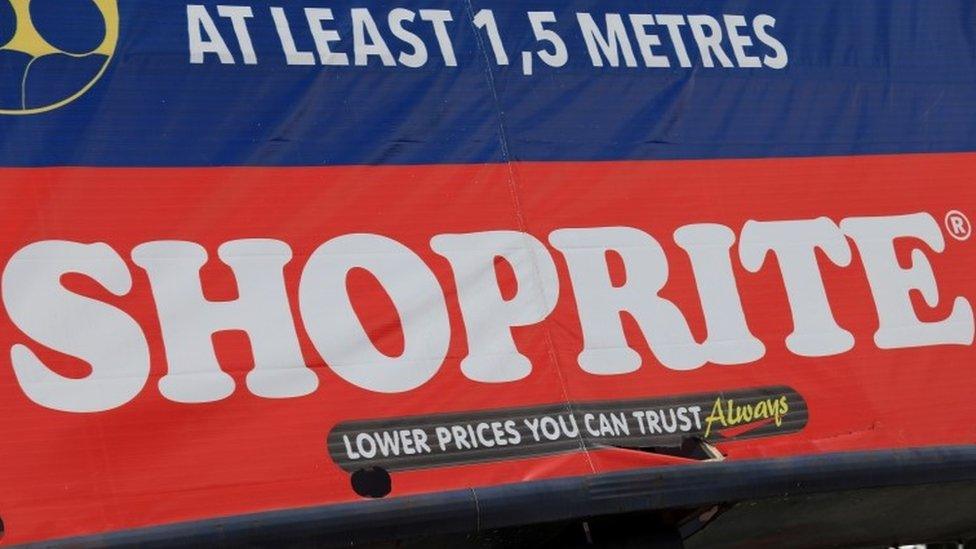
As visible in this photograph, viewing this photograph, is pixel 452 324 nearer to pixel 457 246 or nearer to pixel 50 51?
pixel 457 246

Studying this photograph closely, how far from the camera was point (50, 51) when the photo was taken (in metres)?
5.86

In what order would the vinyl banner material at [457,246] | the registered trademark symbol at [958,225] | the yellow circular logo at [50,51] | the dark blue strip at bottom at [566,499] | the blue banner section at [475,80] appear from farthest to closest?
the registered trademark symbol at [958,225], the blue banner section at [475,80], the yellow circular logo at [50,51], the vinyl banner material at [457,246], the dark blue strip at bottom at [566,499]

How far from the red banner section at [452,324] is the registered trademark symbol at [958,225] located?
13 mm

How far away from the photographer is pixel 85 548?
17.1 ft

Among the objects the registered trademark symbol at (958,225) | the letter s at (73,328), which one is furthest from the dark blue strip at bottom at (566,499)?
the registered trademark symbol at (958,225)

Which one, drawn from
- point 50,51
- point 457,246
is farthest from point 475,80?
point 50,51

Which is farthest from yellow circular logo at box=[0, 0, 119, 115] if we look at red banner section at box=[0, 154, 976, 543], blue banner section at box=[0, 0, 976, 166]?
red banner section at box=[0, 154, 976, 543]

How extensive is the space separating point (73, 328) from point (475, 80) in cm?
182

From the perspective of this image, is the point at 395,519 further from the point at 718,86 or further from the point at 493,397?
the point at 718,86

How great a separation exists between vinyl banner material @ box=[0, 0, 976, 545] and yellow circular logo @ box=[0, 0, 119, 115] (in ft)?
0.03

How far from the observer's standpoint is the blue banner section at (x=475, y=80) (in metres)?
5.89

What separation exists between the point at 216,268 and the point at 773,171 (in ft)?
7.53

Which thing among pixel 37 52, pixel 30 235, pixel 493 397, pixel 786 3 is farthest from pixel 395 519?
pixel 786 3

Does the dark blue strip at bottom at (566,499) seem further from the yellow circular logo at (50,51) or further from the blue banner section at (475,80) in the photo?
the yellow circular logo at (50,51)
